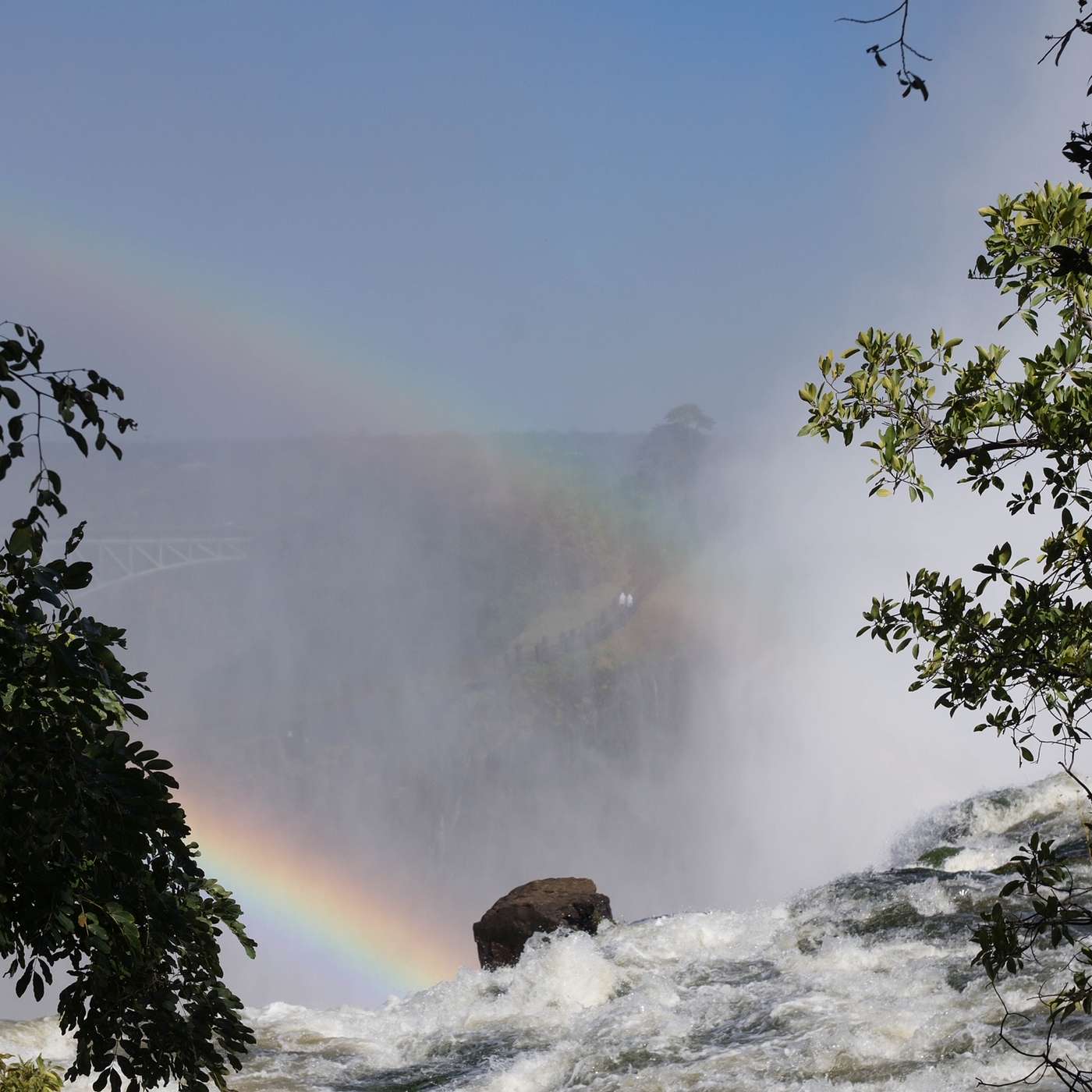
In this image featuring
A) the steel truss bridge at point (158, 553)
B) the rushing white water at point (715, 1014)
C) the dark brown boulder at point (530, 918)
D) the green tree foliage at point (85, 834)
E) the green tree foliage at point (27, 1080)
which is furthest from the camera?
the steel truss bridge at point (158, 553)

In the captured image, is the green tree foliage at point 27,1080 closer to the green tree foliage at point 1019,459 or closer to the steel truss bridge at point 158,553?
the green tree foliage at point 1019,459

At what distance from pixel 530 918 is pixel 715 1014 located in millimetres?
5126

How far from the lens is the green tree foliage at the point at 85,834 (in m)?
3.27

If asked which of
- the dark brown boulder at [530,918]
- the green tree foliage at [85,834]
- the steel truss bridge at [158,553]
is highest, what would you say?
the steel truss bridge at [158,553]

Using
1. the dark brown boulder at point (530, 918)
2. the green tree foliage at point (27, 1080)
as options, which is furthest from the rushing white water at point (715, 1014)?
the green tree foliage at point (27, 1080)

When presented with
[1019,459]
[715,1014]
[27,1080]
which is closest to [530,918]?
[715,1014]

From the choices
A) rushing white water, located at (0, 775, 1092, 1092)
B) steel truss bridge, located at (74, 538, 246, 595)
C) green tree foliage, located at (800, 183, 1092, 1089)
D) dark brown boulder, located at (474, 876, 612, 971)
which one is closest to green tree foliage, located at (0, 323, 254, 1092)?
green tree foliage, located at (800, 183, 1092, 1089)

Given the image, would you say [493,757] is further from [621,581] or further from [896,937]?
[896,937]

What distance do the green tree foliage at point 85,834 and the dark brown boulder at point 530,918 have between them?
44.5 ft

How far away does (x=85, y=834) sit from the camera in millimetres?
3244

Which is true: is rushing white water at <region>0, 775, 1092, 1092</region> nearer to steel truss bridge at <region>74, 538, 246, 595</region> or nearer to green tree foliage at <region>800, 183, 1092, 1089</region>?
green tree foliage at <region>800, 183, 1092, 1089</region>

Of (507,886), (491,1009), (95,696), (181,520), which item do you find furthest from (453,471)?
(95,696)

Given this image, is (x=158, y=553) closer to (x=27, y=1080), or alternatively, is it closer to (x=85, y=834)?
(x=27, y=1080)

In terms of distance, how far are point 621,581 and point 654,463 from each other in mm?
27661
